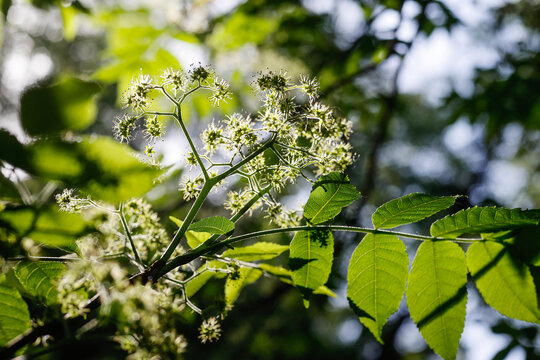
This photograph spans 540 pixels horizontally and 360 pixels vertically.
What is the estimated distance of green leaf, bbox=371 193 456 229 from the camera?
1446mm

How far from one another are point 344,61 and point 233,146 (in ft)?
9.88

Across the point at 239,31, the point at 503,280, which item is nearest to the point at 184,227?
the point at 503,280

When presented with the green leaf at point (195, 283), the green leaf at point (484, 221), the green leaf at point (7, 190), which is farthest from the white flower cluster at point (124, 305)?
the green leaf at point (484, 221)

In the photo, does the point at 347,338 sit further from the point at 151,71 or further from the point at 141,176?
the point at 141,176

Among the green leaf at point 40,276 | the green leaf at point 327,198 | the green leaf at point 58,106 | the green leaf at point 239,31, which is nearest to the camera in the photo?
the green leaf at point 58,106

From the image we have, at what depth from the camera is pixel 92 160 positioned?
965 mm

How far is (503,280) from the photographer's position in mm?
1523

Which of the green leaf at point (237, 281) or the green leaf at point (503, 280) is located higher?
the green leaf at point (237, 281)

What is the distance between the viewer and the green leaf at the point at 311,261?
1.45 m

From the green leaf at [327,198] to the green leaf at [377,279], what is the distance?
175mm

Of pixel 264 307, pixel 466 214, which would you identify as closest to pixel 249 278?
pixel 466 214

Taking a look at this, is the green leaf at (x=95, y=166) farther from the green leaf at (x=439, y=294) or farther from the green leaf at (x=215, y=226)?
the green leaf at (x=439, y=294)

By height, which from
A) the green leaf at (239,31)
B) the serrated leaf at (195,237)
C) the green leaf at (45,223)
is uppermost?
the green leaf at (239,31)

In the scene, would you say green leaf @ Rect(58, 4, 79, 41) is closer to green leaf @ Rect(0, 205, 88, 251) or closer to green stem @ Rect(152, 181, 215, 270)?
green stem @ Rect(152, 181, 215, 270)
